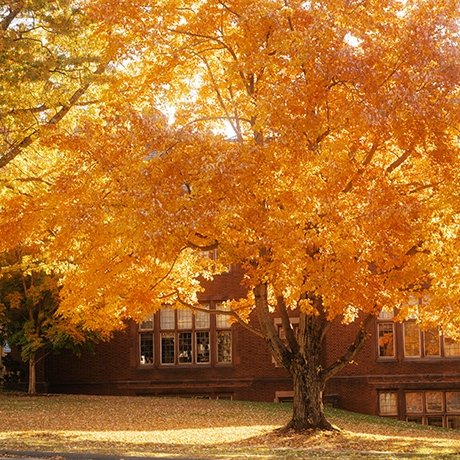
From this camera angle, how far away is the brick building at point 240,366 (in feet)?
127

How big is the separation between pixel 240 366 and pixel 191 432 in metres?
16.1

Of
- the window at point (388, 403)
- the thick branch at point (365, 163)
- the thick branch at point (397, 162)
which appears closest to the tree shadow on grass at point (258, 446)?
the thick branch at point (365, 163)

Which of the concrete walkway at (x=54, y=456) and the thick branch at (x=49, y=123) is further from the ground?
the thick branch at (x=49, y=123)

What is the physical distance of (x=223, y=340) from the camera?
4166 cm

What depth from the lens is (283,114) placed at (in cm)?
1828

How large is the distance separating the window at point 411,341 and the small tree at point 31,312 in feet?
41.7

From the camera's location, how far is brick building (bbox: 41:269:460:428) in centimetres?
3884

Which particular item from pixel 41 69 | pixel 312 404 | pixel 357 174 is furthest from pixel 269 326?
pixel 41 69

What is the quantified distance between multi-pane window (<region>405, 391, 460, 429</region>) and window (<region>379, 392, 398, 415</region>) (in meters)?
0.48

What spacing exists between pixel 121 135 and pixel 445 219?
679 centimetres

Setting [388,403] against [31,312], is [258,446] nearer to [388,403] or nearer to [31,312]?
[31,312]

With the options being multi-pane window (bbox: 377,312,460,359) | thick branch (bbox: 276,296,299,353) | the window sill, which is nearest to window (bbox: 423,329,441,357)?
multi-pane window (bbox: 377,312,460,359)

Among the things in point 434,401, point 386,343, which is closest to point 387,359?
point 386,343

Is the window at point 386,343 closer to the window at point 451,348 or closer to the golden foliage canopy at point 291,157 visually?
the window at point 451,348
